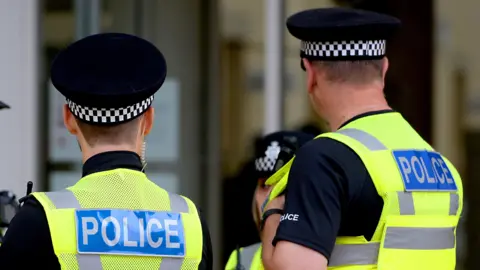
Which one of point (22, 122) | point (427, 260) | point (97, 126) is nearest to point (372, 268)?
point (427, 260)

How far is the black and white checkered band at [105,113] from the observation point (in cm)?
288

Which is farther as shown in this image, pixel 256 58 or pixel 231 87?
pixel 231 87

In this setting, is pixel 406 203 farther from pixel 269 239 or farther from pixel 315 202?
pixel 269 239

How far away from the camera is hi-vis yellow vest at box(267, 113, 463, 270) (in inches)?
124

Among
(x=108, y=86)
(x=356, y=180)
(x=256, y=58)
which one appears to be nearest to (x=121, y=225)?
(x=108, y=86)

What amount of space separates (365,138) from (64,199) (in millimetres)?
976

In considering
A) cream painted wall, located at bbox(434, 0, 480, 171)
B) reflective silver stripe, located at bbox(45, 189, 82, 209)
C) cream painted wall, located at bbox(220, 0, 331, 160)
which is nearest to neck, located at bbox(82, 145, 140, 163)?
reflective silver stripe, located at bbox(45, 189, 82, 209)

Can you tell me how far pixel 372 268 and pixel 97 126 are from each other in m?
0.95

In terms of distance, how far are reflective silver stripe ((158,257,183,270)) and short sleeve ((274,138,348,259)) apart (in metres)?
0.37

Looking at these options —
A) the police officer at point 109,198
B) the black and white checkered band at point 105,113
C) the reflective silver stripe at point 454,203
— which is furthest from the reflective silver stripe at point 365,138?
the black and white checkered band at point 105,113

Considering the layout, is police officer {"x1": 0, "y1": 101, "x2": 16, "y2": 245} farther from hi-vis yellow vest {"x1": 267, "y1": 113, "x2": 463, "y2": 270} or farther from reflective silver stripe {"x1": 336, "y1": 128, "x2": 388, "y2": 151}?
reflective silver stripe {"x1": 336, "y1": 128, "x2": 388, "y2": 151}

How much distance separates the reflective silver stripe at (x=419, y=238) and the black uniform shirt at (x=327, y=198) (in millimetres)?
72

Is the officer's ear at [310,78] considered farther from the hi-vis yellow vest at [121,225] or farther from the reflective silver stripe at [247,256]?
the reflective silver stripe at [247,256]

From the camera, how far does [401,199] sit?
317cm
